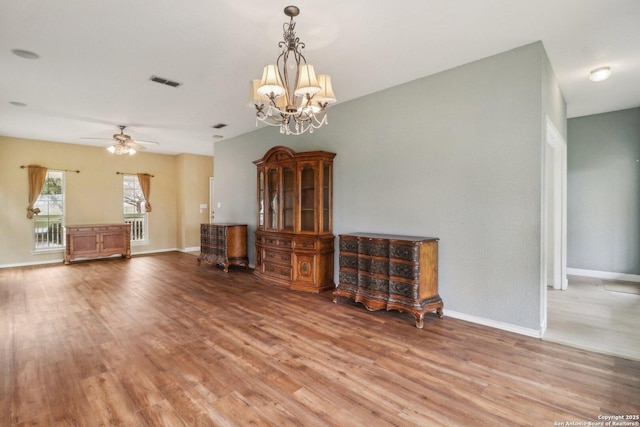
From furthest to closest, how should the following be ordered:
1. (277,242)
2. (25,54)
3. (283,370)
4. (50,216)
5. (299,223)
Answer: (50,216), (277,242), (299,223), (25,54), (283,370)

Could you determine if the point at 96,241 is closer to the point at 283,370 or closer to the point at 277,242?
the point at 277,242

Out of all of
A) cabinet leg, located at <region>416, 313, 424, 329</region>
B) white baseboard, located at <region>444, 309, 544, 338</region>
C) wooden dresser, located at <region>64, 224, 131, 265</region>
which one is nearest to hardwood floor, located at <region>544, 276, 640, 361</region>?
white baseboard, located at <region>444, 309, 544, 338</region>

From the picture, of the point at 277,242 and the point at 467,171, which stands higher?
the point at 467,171

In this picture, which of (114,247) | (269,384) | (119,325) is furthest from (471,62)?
(114,247)

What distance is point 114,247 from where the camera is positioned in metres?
7.54

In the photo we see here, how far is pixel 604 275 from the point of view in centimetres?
511

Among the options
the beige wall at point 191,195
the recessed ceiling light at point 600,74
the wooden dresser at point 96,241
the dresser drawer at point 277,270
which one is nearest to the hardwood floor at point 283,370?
the dresser drawer at point 277,270

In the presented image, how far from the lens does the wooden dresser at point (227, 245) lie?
6.05 meters

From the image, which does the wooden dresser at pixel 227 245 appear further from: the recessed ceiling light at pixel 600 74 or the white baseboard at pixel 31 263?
the recessed ceiling light at pixel 600 74

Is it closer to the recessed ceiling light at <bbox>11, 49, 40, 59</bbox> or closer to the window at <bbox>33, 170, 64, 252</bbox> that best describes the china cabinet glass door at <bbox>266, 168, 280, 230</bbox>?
the recessed ceiling light at <bbox>11, 49, 40, 59</bbox>

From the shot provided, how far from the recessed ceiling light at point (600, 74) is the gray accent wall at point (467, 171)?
424 mm

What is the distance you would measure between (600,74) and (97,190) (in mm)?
9979

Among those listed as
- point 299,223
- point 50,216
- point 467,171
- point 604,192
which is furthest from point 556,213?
point 50,216

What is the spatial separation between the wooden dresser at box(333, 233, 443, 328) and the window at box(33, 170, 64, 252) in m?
7.45
